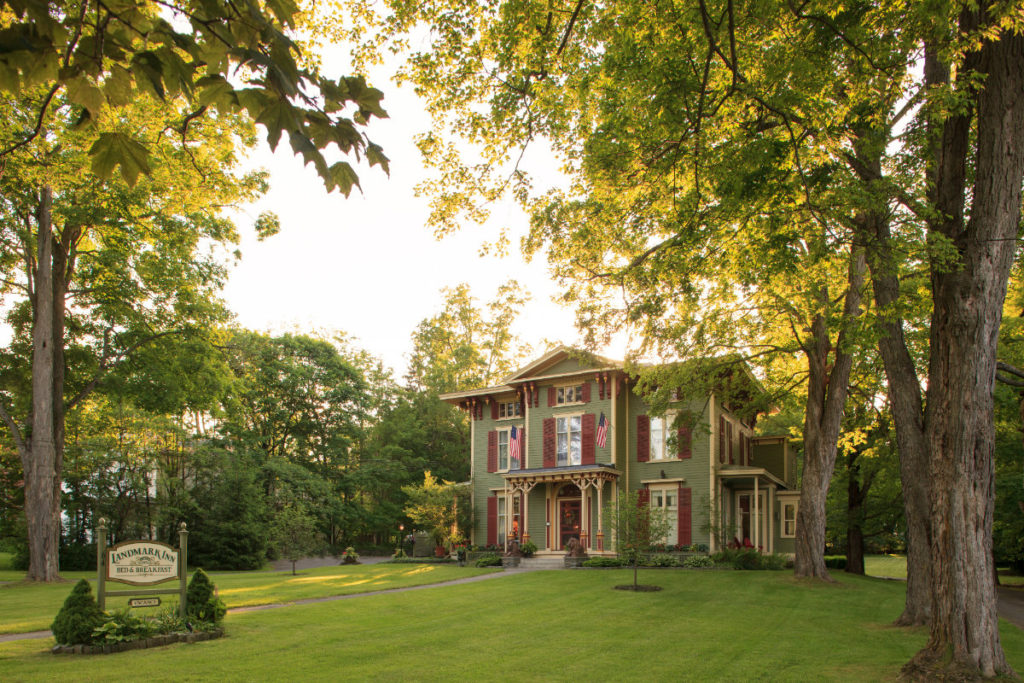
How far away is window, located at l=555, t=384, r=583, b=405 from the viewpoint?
2928 centimetres

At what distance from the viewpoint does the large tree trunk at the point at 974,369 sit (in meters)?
8.38

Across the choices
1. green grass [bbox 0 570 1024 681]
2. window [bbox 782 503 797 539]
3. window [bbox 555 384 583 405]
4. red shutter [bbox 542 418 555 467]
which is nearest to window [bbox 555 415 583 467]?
red shutter [bbox 542 418 555 467]

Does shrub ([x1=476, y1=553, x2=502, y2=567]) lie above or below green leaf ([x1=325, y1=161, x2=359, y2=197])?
below

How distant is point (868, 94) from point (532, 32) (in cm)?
438

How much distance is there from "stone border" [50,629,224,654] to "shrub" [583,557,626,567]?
53.0 feet

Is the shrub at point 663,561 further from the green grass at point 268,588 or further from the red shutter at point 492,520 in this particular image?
the red shutter at point 492,520

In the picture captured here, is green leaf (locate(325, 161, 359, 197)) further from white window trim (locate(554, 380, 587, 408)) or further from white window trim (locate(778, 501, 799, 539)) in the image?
white window trim (locate(778, 501, 799, 539))

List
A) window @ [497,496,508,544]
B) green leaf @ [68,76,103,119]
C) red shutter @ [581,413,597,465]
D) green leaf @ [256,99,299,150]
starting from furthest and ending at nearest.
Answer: window @ [497,496,508,544] → red shutter @ [581,413,597,465] → green leaf @ [68,76,103,119] → green leaf @ [256,99,299,150]

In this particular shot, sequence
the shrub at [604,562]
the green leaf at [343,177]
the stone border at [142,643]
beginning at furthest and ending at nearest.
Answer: the shrub at [604,562]
the stone border at [142,643]
the green leaf at [343,177]

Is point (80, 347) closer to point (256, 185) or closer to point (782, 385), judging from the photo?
point (256, 185)

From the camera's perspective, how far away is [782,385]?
2433 centimetres

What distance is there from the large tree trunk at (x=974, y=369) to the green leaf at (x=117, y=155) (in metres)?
8.79

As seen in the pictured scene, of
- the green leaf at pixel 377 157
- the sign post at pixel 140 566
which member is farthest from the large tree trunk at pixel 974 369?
the sign post at pixel 140 566

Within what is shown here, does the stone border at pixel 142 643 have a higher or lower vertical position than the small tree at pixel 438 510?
higher
